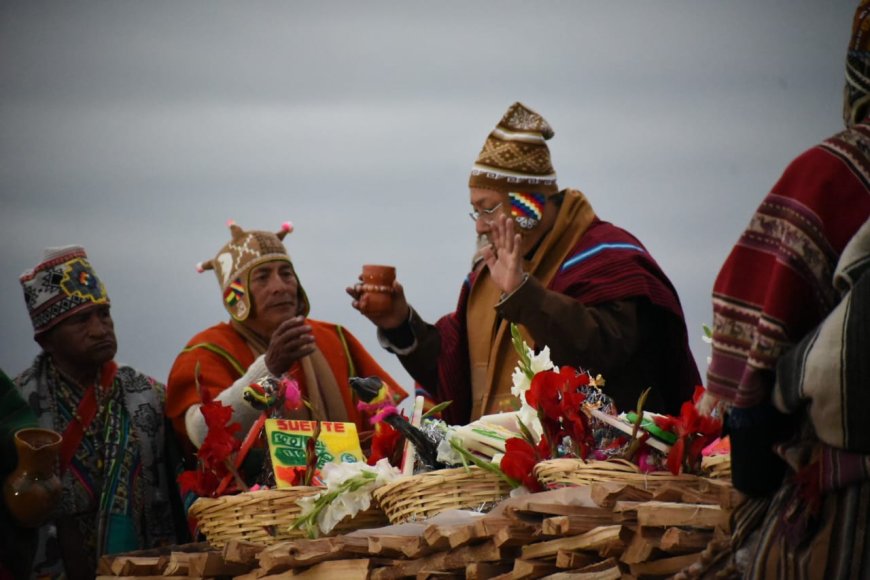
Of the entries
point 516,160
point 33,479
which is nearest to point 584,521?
point 516,160

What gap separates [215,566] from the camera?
3809 millimetres

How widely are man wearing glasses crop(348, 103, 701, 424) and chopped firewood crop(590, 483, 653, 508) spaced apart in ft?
4.78

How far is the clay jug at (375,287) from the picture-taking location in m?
4.84

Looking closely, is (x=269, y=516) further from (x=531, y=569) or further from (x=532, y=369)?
(x=531, y=569)

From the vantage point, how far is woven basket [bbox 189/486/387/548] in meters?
3.85

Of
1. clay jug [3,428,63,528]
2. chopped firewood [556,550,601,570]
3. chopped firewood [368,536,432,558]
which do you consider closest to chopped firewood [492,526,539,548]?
chopped firewood [556,550,601,570]

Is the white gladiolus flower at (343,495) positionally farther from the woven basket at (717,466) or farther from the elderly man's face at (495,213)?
the elderly man's face at (495,213)

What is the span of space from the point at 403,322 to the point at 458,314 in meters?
0.25

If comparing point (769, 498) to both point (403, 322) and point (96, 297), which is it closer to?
point (403, 322)

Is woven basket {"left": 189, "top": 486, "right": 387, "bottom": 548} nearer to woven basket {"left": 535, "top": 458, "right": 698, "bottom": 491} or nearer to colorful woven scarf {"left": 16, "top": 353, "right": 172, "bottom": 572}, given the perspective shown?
woven basket {"left": 535, "top": 458, "right": 698, "bottom": 491}

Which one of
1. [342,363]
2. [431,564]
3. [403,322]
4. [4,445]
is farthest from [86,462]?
[431,564]

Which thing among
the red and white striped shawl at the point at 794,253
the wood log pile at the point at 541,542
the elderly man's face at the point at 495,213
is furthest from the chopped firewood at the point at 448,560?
the elderly man's face at the point at 495,213

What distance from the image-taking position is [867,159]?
239 cm

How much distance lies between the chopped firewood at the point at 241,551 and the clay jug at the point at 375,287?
1.26m
